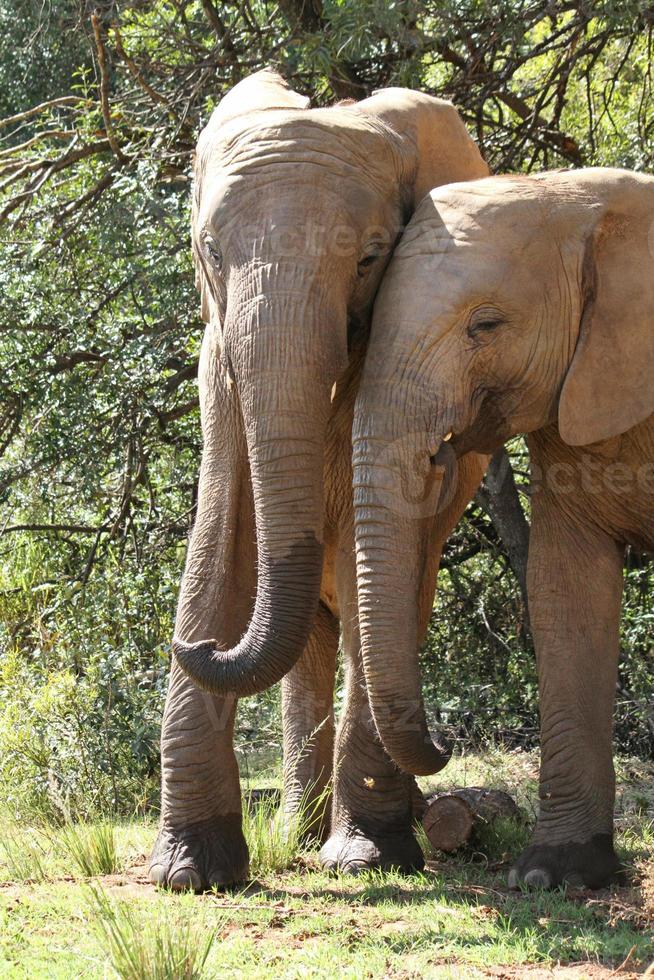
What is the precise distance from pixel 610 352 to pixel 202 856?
2.31 metres

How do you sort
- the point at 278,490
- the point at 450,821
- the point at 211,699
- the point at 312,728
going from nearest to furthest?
the point at 278,490 < the point at 211,699 < the point at 450,821 < the point at 312,728

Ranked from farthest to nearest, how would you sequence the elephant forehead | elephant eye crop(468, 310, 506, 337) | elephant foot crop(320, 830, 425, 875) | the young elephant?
1. elephant foot crop(320, 830, 425, 875)
2. the elephant forehead
3. elephant eye crop(468, 310, 506, 337)
4. the young elephant

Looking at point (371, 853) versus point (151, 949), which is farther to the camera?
point (371, 853)

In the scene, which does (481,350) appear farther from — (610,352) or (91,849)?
(91,849)

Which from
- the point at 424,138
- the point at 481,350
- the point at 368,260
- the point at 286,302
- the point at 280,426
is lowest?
the point at 280,426

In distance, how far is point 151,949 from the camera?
3.76 m

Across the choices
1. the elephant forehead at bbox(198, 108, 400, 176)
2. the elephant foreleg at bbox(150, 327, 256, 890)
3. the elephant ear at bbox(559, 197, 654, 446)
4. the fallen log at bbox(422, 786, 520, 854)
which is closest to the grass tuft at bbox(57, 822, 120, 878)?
the elephant foreleg at bbox(150, 327, 256, 890)

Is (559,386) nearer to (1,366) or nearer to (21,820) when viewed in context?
(21,820)

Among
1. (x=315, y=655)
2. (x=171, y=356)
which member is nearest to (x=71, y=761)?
(x=315, y=655)

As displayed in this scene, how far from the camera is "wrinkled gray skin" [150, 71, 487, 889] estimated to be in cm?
472

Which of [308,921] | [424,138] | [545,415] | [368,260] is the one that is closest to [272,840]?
[308,921]

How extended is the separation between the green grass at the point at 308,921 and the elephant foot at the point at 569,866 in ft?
0.27

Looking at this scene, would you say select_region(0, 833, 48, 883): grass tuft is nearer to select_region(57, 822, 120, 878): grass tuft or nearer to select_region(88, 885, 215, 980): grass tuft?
select_region(57, 822, 120, 878): grass tuft

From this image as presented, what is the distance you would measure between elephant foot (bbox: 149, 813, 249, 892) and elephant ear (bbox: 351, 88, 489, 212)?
2.40m
